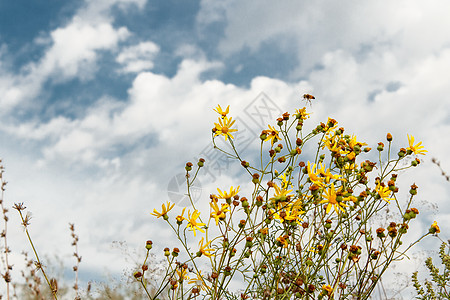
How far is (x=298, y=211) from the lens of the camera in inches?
88.8

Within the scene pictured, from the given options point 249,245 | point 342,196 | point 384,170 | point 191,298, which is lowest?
point 191,298

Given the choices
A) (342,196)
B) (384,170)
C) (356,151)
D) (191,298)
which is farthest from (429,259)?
(191,298)

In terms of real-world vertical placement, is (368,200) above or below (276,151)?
below

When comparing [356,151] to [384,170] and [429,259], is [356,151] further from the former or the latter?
[429,259]

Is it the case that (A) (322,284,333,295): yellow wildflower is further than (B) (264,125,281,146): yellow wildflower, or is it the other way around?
(B) (264,125,281,146): yellow wildflower

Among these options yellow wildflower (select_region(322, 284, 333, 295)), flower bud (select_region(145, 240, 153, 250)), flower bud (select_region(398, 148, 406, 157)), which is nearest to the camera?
yellow wildflower (select_region(322, 284, 333, 295))

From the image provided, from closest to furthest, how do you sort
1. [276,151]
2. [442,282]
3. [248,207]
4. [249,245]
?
[249,245]
[248,207]
[276,151]
[442,282]

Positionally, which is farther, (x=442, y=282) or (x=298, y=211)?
(x=442, y=282)

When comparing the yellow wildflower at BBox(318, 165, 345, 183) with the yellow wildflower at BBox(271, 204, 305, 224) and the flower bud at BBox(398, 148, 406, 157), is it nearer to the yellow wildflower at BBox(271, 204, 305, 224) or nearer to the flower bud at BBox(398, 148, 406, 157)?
the yellow wildflower at BBox(271, 204, 305, 224)

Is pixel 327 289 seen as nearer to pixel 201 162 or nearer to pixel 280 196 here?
pixel 280 196

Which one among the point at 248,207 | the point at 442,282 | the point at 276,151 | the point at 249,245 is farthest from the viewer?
the point at 442,282

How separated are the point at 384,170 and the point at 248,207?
96 cm

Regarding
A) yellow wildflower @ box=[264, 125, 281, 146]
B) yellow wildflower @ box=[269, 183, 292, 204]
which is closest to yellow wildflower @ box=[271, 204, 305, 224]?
yellow wildflower @ box=[269, 183, 292, 204]

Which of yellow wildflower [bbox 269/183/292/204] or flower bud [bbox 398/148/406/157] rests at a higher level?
flower bud [bbox 398/148/406/157]
